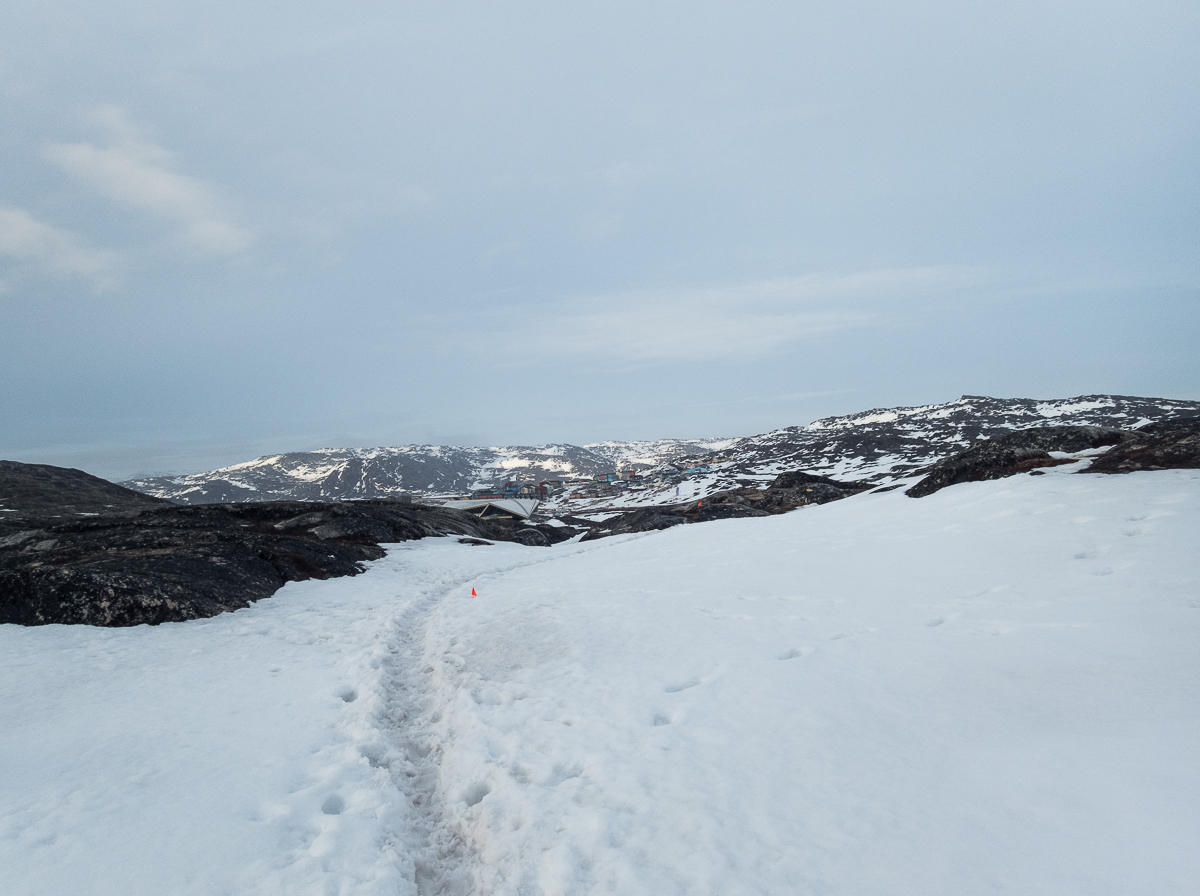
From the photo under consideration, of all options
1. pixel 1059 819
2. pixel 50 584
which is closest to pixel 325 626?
pixel 50 584

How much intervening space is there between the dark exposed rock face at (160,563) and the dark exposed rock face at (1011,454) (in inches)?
951

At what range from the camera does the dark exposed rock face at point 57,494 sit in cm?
4059

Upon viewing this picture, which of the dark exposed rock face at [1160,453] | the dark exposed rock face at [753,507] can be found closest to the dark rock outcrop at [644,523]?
the dark exposed rock face at [753,507]

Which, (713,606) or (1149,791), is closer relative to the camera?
(1149,791)

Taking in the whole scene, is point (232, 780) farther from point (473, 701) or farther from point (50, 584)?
point (50, 584)

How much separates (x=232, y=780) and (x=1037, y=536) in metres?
15.5

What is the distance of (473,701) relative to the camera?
8.48m

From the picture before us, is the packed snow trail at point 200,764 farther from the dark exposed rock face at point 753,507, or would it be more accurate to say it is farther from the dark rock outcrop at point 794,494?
the dark rock outcrop at point 794,494

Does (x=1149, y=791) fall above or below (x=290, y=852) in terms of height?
above

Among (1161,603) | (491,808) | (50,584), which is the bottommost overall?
(491,808)

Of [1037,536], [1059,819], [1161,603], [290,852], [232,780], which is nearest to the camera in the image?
[1059,819]

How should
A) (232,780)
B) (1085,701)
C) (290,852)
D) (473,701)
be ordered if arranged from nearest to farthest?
(290,852), (1085,701), (232,780), (473,701)

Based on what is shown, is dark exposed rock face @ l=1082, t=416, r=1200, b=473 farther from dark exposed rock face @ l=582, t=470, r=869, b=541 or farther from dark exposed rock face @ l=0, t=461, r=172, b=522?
dark exposed rock face @ l=0, t=461, r=172, b=522

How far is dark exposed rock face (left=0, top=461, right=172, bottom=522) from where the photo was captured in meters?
40.6
